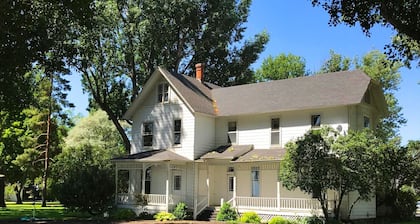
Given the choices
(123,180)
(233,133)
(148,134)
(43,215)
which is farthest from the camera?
(123,180)

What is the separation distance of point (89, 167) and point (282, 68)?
32.6m

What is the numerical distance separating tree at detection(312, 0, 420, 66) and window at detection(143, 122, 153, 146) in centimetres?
1735

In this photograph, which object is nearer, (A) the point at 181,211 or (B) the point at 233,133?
(A) the point at 181,211

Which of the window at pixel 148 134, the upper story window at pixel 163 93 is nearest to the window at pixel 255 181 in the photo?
the window at pixel 148 134

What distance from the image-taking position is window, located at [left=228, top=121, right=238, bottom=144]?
95.6 ft

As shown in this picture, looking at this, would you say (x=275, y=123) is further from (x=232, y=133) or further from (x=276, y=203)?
(x=276, y=203)

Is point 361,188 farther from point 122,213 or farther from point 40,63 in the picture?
point 40,63

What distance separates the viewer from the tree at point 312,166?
823 inches

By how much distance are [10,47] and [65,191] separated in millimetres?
8745

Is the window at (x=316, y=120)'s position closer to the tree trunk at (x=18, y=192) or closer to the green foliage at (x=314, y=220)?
the green foliage at (x=314, y=220)

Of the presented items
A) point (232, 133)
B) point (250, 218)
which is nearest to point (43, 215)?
point (232, 133)

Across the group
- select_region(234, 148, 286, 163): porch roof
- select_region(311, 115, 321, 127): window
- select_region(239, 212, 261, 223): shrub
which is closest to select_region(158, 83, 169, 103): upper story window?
select_region(234, 148, 286, 163): porch roof

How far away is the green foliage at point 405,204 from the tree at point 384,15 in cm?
1320

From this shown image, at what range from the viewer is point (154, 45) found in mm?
37562
